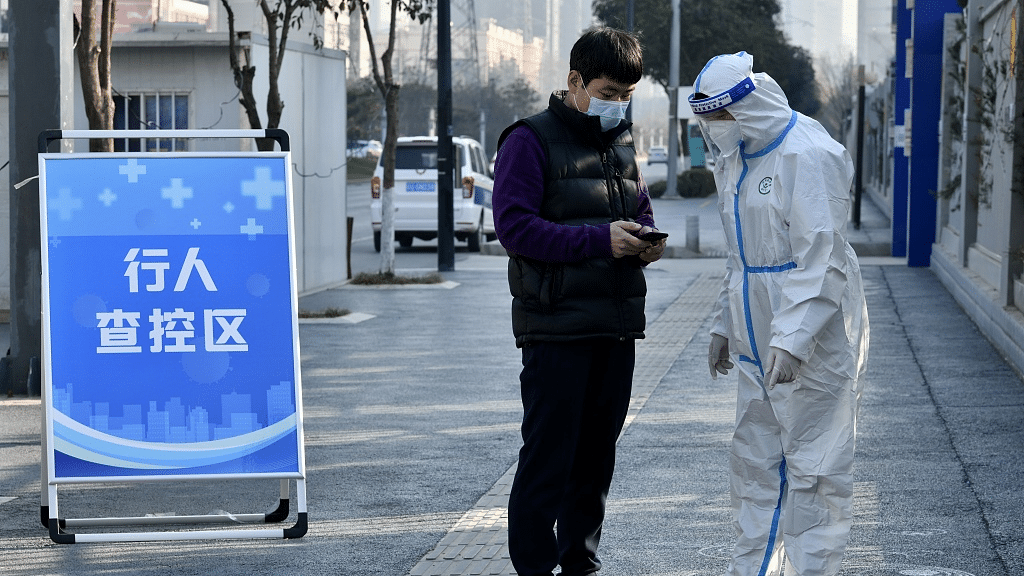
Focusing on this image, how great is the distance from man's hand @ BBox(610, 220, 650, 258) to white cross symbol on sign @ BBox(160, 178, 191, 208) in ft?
5.60

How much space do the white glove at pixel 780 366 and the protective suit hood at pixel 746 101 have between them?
2.07 feet

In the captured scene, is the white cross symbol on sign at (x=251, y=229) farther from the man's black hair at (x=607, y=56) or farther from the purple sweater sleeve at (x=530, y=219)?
the man's black hair at (x=607, y=56)

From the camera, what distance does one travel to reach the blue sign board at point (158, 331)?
16.2 ft

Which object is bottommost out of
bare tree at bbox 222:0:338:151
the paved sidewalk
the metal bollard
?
the paved sidewalk

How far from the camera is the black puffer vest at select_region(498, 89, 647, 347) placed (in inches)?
168

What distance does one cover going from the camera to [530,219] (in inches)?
165

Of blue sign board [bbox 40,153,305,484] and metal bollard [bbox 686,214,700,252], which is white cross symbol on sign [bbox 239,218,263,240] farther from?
metal bollard [bbox 686,214,700,252]

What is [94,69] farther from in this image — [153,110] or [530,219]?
[530,219]

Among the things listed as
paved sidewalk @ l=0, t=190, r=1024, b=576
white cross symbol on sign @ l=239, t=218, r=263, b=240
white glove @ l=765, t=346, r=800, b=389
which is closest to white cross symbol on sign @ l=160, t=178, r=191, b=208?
white cross symbol on sign @ l=239, t=218, r=263, b=240

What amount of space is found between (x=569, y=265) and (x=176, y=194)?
161 cm

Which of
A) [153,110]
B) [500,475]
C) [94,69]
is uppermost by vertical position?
A: [94,69]

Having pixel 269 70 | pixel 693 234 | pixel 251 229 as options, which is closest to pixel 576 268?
pixel 251 229

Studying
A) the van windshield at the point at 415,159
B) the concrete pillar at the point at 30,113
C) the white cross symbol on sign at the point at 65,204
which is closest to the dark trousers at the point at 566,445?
the white cross symbol on sign at the point at 65,204

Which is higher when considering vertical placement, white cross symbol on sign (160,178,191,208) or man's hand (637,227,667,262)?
white cross symbol on sign (160,178,191,208)
